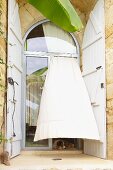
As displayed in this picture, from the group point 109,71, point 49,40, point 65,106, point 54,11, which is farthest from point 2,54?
point 54,11

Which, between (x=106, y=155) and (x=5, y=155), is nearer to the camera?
(x=5, y=155)

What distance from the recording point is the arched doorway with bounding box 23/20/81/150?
7.17 metres

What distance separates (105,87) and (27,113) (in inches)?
72.4

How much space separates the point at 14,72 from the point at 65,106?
106 centimetres

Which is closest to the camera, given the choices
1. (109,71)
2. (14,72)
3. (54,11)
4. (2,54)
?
(54,11)

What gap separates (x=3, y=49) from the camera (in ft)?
18.3

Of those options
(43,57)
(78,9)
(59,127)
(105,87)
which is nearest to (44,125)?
(59,127)

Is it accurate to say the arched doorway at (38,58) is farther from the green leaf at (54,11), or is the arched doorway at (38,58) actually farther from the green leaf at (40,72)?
the green leaf at (54,11)

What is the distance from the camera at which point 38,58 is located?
7402mm

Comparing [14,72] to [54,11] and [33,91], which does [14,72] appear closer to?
[33,91]

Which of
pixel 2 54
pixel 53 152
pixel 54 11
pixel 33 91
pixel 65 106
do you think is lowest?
pixel 53 152

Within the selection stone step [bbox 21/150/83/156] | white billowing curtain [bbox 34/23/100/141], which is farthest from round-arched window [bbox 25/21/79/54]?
stone step [bbox 21/150/83/156]

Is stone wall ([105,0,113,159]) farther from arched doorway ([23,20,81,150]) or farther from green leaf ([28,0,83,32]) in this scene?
green leaf ([28,0,83,32])

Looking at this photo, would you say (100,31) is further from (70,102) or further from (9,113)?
(9,113)
